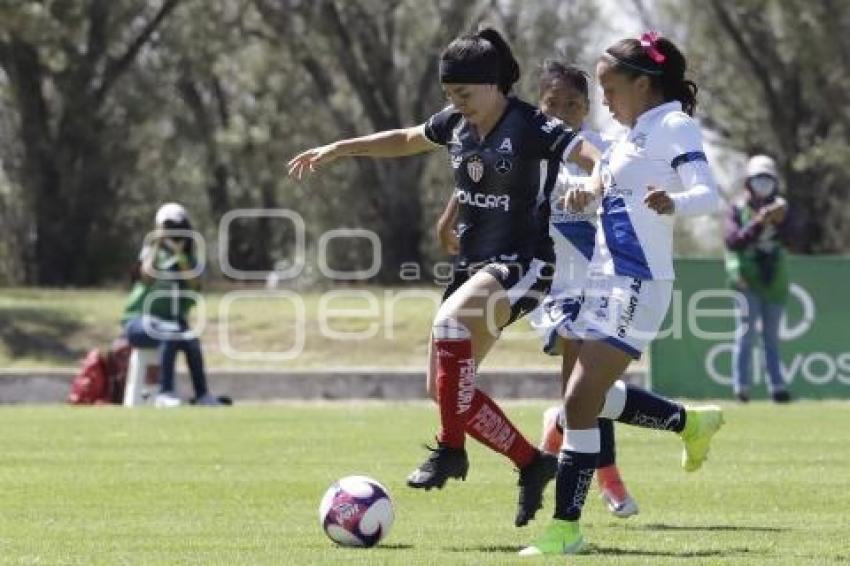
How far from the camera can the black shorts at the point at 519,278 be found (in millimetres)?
8961

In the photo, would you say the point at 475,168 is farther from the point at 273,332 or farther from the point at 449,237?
the point at 273,332

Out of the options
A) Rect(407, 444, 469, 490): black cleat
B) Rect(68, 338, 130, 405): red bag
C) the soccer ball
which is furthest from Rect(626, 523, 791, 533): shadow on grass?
Rect(68, 338, 130, 405): red bag

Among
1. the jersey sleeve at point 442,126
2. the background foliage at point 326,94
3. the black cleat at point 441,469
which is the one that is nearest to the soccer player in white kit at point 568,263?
the jersey sleeve at point 442,126

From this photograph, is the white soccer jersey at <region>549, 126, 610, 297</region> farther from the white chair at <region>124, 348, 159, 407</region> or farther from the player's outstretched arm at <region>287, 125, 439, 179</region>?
the white chair at <region>124, 348, 159, 407</region>

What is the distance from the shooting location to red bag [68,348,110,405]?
21.0 m

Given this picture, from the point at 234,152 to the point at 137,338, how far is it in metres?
23.9

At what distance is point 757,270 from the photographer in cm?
2031

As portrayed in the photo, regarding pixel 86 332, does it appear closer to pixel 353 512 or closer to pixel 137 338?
pixel 137 338

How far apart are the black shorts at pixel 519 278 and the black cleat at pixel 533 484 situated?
634 millimetres

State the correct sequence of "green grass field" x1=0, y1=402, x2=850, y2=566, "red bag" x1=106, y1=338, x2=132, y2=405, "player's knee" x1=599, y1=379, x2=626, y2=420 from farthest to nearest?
"red bag" x1=106, y1=338, x2=132, y2=405, "player's knee" x1=599, y1=379, x2=626, y2=420, "green grass field" x1=0, y1=402, x2=850, y2=566

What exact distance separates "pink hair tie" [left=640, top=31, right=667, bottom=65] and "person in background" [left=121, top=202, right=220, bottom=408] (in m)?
12.4

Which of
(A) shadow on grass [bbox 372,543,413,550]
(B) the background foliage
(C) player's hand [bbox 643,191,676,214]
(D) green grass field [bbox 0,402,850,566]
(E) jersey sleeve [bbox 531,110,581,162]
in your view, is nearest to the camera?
(C) player's hand [bbox 643,191,676,214]

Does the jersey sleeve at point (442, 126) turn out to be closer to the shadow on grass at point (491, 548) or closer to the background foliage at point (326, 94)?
the shadow on grass at point (491, 548)

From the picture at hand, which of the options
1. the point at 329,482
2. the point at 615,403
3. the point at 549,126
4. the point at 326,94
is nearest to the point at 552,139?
the point at 549,126
